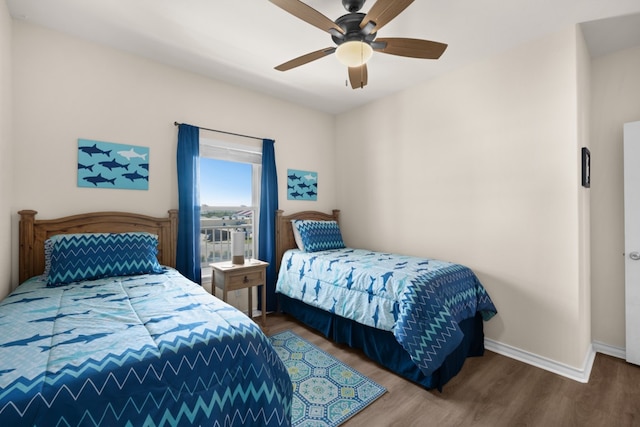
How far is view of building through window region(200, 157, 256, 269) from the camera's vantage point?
10.4ft

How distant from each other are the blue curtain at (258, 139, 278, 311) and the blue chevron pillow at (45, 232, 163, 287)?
126 cm

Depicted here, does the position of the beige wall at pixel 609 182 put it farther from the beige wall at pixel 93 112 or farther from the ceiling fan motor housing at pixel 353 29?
the beige wall at pixel 93 112

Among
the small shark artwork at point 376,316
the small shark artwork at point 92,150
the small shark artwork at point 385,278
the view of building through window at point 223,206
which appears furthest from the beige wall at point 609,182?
the small shark artwork at point 92,150

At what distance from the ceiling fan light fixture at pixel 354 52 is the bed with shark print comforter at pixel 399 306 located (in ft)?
5.21

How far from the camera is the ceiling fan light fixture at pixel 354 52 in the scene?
1.87m

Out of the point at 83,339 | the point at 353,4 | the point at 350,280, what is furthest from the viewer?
the point at 350,280

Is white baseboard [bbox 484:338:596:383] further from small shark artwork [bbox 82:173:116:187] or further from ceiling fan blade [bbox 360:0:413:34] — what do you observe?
small shark artwork [bbox 82:173:116:187]

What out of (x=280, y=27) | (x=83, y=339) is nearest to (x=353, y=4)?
(x=280, y=27)

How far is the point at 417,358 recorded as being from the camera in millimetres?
1932

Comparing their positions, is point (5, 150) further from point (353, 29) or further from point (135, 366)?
point (353, 29)

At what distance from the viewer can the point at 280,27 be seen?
7.28 ft

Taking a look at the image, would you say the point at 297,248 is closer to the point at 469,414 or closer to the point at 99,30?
the point at 469,414

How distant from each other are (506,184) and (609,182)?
90cm

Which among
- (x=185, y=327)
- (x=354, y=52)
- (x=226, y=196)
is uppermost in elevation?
(x=354, y=52)
